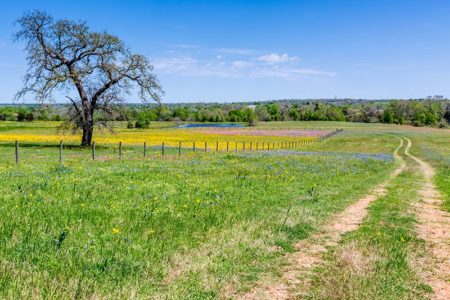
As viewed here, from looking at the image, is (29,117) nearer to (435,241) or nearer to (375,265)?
(435,241)

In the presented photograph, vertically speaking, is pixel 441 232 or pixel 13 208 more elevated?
pixel 13 208

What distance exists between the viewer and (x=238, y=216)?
11.8 m

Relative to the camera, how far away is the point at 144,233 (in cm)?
928

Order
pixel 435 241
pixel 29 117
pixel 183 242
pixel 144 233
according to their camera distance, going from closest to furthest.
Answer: pixel 183 242 → pixel 144 233 → pixel 435 241 → pixel 29 117

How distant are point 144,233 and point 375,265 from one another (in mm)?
4797

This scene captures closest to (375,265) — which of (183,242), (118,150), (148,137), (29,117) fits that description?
(183,242)

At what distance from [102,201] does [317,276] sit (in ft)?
22.2

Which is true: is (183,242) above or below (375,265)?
above

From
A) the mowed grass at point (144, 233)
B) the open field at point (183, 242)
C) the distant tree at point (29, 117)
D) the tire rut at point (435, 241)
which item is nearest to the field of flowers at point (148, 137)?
the mowed grass at point (144, 233)

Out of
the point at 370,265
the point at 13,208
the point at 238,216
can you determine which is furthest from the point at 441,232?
the point at 13,208

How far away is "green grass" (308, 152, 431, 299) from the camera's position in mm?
6992

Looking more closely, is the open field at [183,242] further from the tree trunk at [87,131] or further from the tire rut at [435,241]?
the tree trunk at [87,131]

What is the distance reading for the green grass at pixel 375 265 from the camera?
275 inches

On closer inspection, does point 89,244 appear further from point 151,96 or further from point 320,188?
point 151,96
